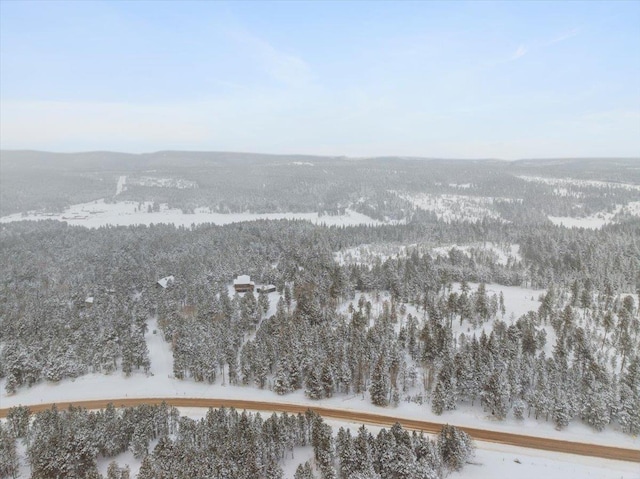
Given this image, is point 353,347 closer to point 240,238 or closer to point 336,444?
point 336,444

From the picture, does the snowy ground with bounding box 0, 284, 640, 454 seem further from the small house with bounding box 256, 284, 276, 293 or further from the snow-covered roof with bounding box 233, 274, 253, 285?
the small house with bounding box 256, 284, 276, 293

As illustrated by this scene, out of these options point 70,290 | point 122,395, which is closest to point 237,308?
point 122,395


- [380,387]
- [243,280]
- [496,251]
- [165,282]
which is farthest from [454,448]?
[496,251]

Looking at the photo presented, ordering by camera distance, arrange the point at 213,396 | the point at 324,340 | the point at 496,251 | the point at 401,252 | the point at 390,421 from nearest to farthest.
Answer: the point at 390,421
the point at 213,396
the point at 324,340
the point at 401,252
the point at 496,251

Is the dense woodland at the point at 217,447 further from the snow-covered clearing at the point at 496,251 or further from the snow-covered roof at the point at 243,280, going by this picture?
the snow-covered clearing at the point at 496,251

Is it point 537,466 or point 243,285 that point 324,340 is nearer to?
point 537,466

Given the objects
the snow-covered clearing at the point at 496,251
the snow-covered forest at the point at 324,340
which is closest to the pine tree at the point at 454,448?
the snow-covered forest at the point at 324,340
